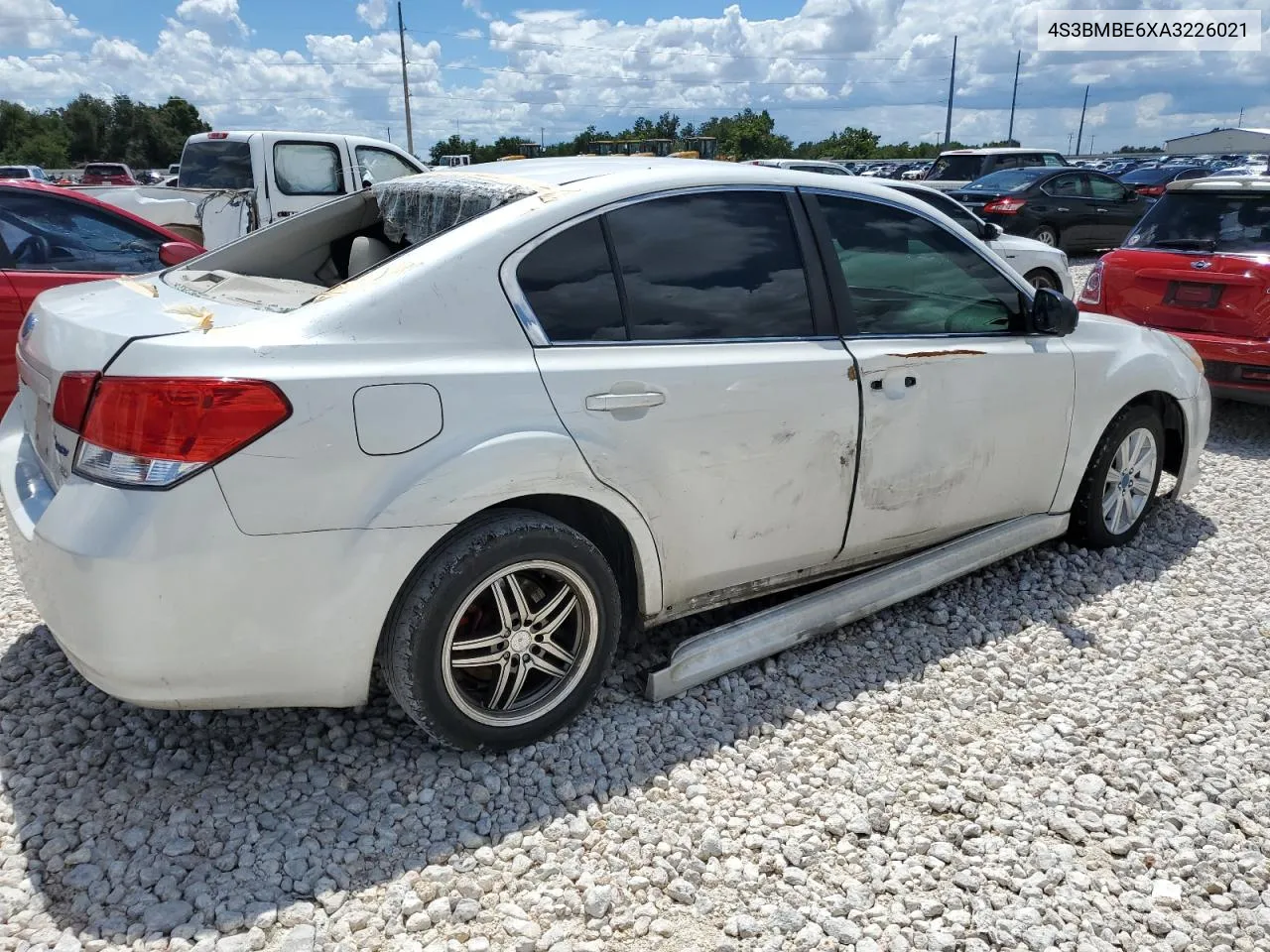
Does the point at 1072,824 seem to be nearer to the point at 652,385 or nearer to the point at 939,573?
the point at 939,573

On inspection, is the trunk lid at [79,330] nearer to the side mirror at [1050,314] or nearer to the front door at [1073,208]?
the side mirror at [1050,314]

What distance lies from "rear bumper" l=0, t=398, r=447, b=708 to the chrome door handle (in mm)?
575

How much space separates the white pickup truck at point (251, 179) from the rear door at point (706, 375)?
7.96 m

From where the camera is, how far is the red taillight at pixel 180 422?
2314 mm

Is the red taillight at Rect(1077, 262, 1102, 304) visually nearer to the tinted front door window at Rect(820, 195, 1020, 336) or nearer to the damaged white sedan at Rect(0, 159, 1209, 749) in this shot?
the damaged white sedan at Rect(0, 159, 1209, 749)

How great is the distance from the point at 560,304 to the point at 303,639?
1.14 meters

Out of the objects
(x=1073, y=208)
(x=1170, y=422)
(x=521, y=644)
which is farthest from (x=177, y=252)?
(x=1073, y=208)

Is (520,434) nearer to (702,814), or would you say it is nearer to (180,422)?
(180,422)

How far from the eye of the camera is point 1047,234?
15.3 meters

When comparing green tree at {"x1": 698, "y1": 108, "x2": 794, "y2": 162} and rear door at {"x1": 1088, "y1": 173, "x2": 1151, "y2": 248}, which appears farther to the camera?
green tree at {"x1": 698, "y1": 108, "x2": 794, "y2": 162}

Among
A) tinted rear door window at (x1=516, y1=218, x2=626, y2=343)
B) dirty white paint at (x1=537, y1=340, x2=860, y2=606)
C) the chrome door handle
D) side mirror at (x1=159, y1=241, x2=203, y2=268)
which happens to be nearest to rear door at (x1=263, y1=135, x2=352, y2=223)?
side mirror at (x1=159, y1=241, x2=203, y2=268)

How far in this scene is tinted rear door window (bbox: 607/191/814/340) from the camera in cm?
298

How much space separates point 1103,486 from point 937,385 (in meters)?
1.38

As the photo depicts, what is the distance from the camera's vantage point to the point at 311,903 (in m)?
2.40
